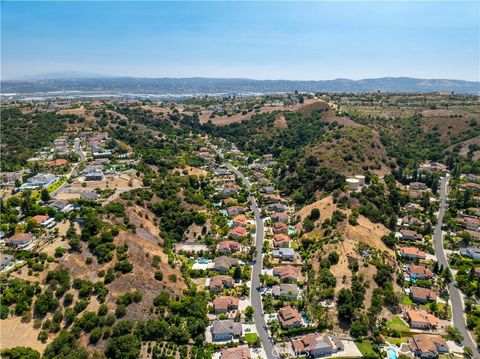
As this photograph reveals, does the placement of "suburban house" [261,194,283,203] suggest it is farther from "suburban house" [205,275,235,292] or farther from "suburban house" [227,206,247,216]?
"suburban house" [205,275,235,292]

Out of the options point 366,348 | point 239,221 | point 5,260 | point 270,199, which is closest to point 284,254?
point 239,221

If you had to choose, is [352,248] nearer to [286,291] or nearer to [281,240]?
[281,240]

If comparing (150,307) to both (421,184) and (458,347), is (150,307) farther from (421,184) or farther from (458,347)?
(421,184)

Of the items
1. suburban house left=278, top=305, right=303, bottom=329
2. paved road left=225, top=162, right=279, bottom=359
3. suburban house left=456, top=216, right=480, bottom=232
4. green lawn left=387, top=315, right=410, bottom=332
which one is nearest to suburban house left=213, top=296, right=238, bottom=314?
paved road left=225, top=162, right=279, bottom=359

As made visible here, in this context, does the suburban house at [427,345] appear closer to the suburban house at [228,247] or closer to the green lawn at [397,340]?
the green lawn at [397,340]

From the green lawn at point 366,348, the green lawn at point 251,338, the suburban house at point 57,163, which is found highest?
the suburban house at point 57,163

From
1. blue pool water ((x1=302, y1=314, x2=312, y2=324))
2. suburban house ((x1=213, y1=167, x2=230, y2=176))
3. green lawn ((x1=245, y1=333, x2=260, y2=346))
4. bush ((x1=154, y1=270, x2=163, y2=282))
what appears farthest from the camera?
suburban house ((x1=213, y1=167, x2=230, y2=176))

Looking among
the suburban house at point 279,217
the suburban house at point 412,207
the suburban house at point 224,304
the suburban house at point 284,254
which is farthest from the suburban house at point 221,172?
the suburban house at point 224,304
